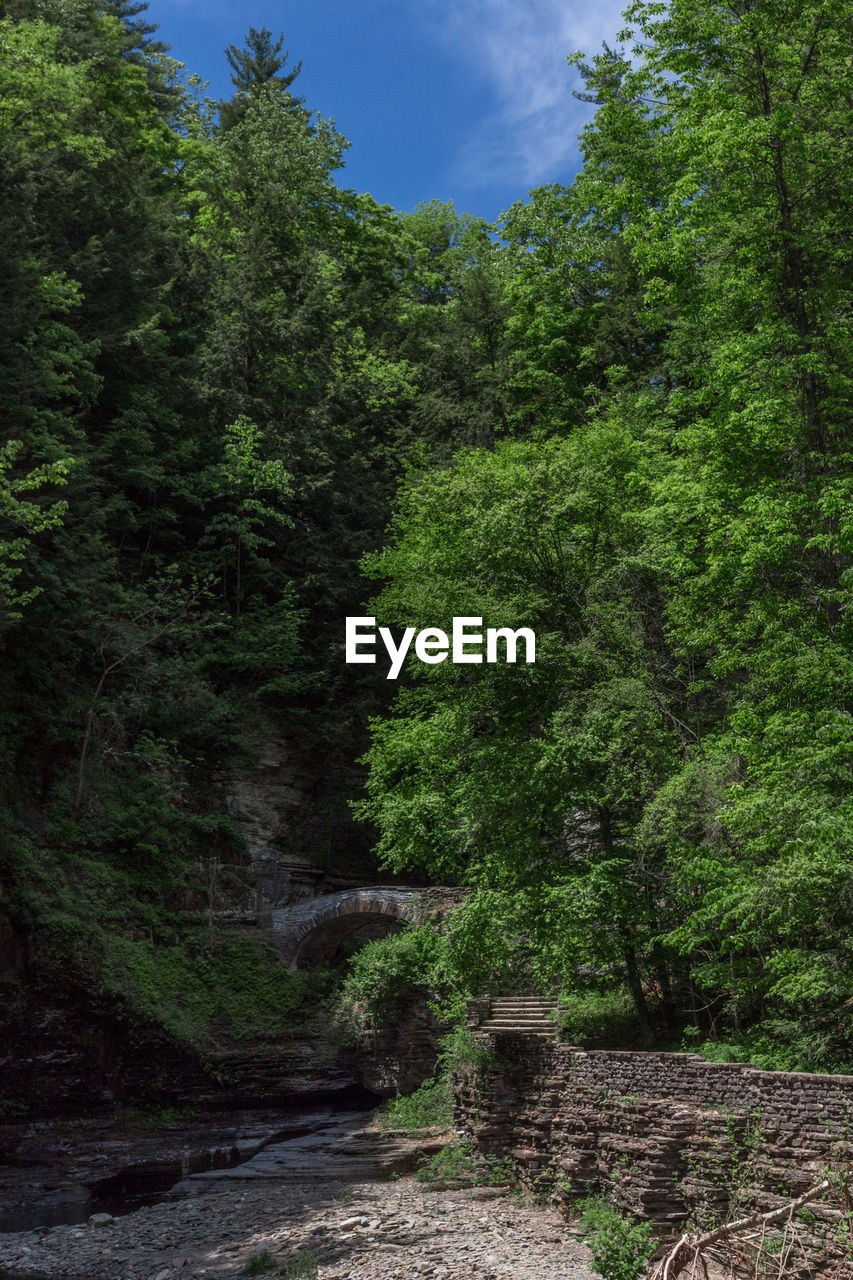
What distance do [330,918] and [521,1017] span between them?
377 inches

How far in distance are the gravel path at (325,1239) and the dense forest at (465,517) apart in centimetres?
320

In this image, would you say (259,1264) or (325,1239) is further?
(325,1239)

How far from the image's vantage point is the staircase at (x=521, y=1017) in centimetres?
1585

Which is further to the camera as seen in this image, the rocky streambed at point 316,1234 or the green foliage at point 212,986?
the green foliage at point 212,986

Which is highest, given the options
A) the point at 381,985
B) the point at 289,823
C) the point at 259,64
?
the point at 259,64

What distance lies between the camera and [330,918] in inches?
1003

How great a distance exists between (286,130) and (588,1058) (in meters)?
34.2

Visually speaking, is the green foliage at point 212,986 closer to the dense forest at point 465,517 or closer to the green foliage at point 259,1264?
the dense forest at point 465,517

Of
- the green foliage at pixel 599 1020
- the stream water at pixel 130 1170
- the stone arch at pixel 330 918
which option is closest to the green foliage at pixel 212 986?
the stone arch at pixel 330 918

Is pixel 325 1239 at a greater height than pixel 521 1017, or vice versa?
pixel 521 1017

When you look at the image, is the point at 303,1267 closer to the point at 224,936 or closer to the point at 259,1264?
the point at 259,1264

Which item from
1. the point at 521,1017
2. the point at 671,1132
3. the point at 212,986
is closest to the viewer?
the point at 671,1132

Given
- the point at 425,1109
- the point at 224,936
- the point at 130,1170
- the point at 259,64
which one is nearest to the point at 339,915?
the point at 224,936

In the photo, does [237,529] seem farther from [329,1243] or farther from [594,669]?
[329,1243]
